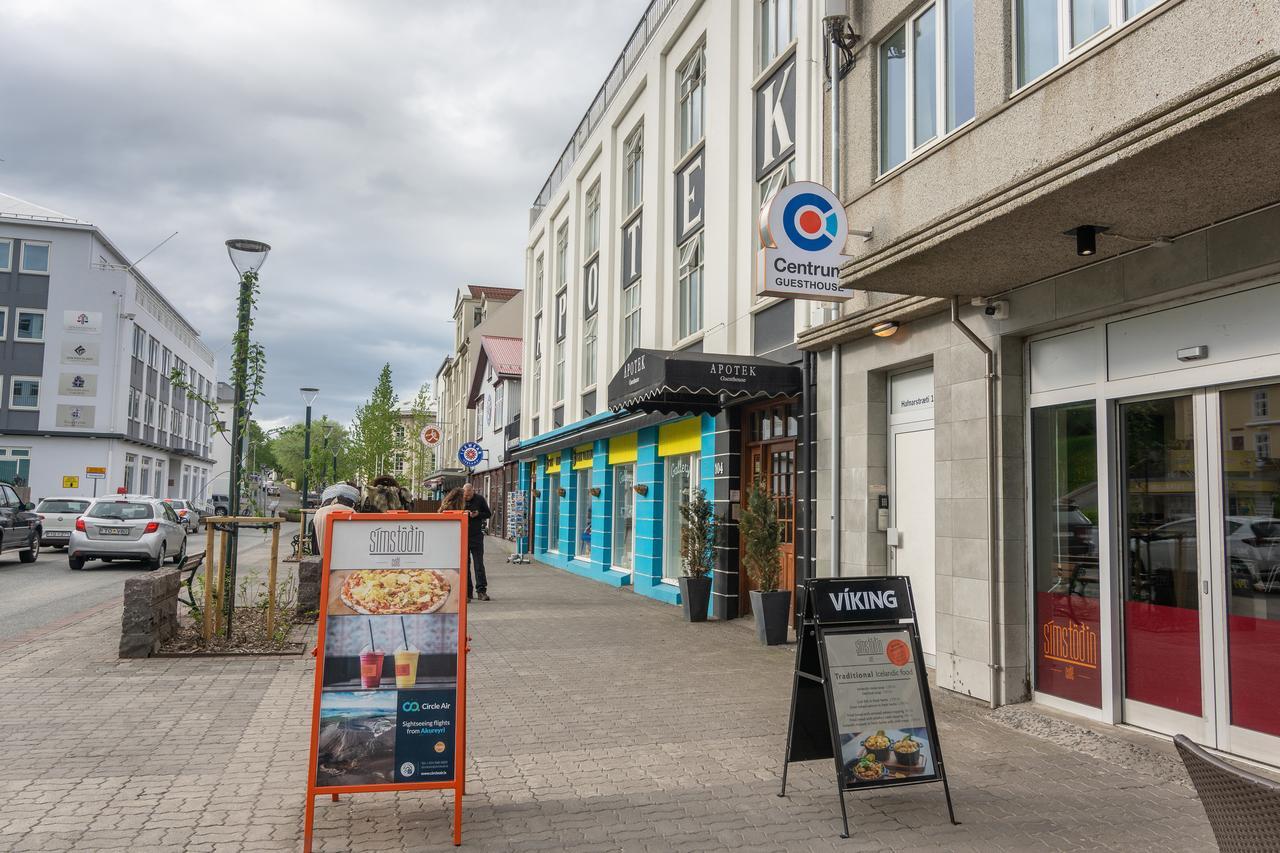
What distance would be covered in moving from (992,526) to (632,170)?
1393 cm

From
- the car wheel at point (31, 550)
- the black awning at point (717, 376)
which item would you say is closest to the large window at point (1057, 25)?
the black awning at point (717, 376)

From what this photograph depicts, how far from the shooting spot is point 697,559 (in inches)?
494

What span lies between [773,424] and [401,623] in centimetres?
820

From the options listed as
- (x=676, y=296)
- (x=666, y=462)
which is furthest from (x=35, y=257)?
(x=666, y=462)

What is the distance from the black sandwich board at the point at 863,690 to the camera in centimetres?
487

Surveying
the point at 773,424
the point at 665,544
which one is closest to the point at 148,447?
the point at 665,544

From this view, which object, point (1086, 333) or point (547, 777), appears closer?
point (547, 777)

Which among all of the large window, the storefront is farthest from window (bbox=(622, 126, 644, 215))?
the large window

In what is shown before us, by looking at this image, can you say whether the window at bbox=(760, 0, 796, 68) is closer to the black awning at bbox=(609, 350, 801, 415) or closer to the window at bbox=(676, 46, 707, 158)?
the window at bbox=(676, 46, 707, 158)

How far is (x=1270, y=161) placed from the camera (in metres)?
4.73

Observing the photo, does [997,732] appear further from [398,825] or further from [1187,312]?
[398,825]

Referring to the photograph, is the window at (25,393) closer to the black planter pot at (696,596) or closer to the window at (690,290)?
the window at (690,290)

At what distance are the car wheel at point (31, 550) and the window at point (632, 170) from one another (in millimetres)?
14838

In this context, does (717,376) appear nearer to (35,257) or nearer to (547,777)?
(547,777)
